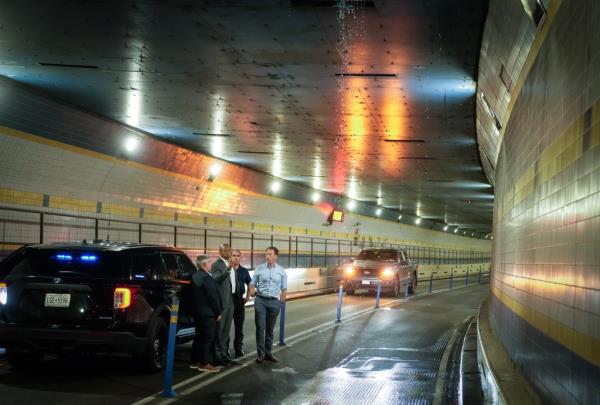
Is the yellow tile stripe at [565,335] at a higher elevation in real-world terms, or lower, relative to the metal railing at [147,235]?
lower

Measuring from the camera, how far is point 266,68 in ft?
41.7

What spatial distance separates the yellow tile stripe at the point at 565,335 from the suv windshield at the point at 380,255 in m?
21.3

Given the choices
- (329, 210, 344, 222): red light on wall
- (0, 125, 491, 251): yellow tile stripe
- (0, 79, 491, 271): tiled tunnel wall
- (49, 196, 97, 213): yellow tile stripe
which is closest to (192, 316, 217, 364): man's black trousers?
(0, 79, 491, 271): tiled tunnel wall

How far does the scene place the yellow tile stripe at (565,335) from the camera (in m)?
4.31

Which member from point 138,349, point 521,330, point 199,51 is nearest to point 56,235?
point 199,51

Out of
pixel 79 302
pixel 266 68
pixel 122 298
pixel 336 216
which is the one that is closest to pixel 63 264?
pixel 79 302

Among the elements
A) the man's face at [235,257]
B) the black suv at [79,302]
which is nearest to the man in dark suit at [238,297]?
the man's face at [235,257]

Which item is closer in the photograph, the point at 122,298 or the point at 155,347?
the point at 122,298

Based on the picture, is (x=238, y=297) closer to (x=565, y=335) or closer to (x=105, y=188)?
(x=565, y=335)

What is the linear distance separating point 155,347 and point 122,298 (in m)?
1.03

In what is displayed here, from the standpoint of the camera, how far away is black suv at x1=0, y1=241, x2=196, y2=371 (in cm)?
891

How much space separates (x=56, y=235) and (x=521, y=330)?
41.1 ft

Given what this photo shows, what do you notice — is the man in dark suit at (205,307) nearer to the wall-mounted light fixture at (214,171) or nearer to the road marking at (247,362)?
the road marking at (247,362)

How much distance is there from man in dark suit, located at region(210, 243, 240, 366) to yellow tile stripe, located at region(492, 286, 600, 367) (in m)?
4.54
